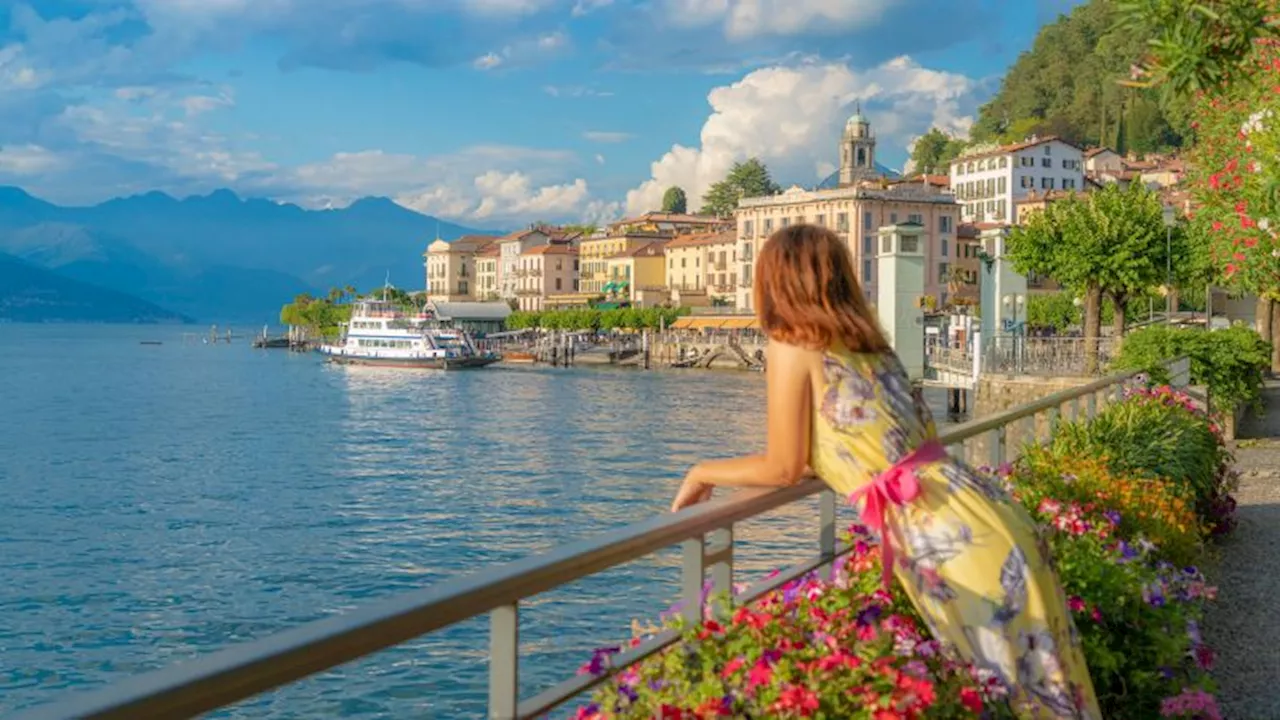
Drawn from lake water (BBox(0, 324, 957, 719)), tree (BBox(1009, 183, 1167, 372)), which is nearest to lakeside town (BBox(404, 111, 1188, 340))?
tree (BBox(1009, 183, 1167, 372))

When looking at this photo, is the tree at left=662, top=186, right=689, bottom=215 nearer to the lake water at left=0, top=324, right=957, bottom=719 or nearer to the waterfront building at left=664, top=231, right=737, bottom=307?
the waterfront building at left=664, top=231, right=737, bottom=307

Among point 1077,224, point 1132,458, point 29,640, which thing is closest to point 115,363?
point 1077,224

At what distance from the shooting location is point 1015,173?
392 ft

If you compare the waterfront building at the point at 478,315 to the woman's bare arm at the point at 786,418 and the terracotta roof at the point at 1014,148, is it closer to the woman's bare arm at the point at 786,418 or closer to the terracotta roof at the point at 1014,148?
the terracotta roof at the point at 1014,148

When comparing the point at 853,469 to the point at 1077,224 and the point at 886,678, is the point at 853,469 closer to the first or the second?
the point at 886,678

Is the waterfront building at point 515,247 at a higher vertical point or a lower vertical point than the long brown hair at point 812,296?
higher

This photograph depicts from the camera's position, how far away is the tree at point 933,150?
160 metres

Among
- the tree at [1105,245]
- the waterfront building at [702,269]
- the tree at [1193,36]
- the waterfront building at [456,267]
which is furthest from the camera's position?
the waterfront building at [456,267]

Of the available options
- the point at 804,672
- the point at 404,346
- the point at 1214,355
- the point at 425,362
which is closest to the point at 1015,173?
the point at 425,362

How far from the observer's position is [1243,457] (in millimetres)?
18125

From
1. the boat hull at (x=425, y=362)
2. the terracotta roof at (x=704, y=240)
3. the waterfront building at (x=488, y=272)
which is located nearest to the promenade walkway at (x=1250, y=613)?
the boat hull at (x=425, y=362)

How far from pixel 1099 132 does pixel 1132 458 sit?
144 meters

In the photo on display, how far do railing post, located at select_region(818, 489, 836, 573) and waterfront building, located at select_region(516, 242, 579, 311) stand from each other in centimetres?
15020

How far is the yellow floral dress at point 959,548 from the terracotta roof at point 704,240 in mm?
118556
